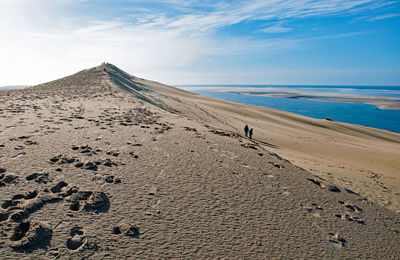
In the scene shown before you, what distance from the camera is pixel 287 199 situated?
4.62 metres

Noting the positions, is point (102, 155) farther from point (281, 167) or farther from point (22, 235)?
point (281, 167)

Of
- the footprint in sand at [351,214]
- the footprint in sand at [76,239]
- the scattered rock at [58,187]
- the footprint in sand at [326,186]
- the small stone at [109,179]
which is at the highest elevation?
the scattered rock at [58,187]

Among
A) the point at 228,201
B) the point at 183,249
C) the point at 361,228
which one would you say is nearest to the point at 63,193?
the point at 183,249

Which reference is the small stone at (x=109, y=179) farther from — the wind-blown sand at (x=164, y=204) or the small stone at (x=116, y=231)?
the small stone at (x=116, y=231)

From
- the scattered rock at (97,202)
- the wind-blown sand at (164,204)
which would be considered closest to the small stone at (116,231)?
the wind-blown sand at (164,204)

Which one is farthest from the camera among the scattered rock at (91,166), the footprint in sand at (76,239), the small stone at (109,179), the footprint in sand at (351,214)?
the scattered rock at (91,166)

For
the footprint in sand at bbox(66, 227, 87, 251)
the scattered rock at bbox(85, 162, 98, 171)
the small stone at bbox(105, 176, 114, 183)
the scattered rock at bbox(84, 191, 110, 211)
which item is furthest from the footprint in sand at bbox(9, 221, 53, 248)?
the scattered rock at bbox(85, 162, 98, 171)

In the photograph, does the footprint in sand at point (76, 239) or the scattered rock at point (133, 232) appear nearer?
the footprint in sand at point (76, 239)

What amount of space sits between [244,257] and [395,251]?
2.64m

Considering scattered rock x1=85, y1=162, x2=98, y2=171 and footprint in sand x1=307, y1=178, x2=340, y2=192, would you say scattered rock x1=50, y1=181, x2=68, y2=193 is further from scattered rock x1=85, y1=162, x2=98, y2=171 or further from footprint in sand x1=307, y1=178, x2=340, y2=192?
footprint in sand x1=307, y1=178, x2=340, y2=192

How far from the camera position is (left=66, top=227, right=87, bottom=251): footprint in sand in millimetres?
2719

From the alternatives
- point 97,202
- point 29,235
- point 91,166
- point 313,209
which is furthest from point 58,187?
point 313,209

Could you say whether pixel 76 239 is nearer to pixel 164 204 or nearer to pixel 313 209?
pixel 164 204

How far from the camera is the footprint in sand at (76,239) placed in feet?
8.92
